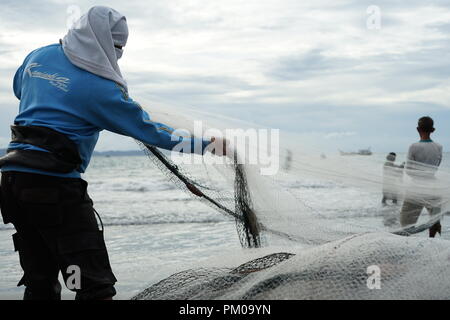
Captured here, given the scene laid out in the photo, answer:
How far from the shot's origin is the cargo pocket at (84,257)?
90.5 inches

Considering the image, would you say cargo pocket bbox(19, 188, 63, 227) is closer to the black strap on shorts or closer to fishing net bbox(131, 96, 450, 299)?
the black strap on shorts

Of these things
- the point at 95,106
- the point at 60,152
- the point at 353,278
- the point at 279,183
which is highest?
the point at 95,106

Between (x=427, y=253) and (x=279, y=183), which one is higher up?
(x=279, y=183)

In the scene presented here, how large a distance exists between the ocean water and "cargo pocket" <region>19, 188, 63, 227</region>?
119 cm

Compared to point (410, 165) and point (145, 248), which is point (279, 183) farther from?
point (145, 248)

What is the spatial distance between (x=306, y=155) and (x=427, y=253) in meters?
0.95

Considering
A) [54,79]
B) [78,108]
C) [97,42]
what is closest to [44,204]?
[78,108]

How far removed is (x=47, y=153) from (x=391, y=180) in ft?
7.42

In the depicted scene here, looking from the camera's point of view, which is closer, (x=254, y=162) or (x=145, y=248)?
(x=254, y=162)

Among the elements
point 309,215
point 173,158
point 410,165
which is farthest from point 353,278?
point 410,165

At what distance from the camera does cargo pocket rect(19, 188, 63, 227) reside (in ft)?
7.62

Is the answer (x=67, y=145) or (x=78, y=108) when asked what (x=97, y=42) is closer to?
(x=78, y=108)
